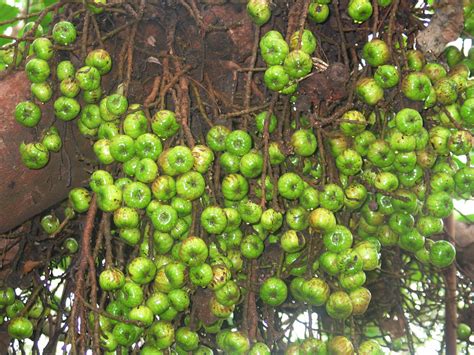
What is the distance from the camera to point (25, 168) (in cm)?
184

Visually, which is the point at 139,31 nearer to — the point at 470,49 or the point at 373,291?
the point at 470,49

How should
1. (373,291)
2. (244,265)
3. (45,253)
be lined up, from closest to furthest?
(244,265) < (45,253) < (373,291)

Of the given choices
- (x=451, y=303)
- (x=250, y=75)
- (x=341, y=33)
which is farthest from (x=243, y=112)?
(x=451, y=303)

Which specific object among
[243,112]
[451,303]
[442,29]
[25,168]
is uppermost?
[442,29]

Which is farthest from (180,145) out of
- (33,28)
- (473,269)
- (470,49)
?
(473,269)

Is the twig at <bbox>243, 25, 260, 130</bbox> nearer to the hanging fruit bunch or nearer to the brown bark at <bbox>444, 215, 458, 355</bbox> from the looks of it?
the hanging fruit bunch

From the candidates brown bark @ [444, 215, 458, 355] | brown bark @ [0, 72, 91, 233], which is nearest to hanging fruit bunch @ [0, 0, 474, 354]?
brown bark @ [0, 72, 91, 233]

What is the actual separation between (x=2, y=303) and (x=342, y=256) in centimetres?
114

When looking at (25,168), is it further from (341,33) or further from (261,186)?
(341,33)

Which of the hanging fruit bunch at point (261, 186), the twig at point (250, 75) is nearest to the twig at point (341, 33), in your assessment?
the hanging fruit bunch at point (261, 186)

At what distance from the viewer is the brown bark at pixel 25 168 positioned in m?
1.82

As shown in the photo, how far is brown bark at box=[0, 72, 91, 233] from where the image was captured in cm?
182

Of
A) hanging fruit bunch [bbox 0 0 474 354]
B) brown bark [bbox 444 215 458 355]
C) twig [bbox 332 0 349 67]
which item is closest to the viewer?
hanging fruit bunch [bbox 0 0 474 354]

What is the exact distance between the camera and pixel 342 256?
1.62 m
